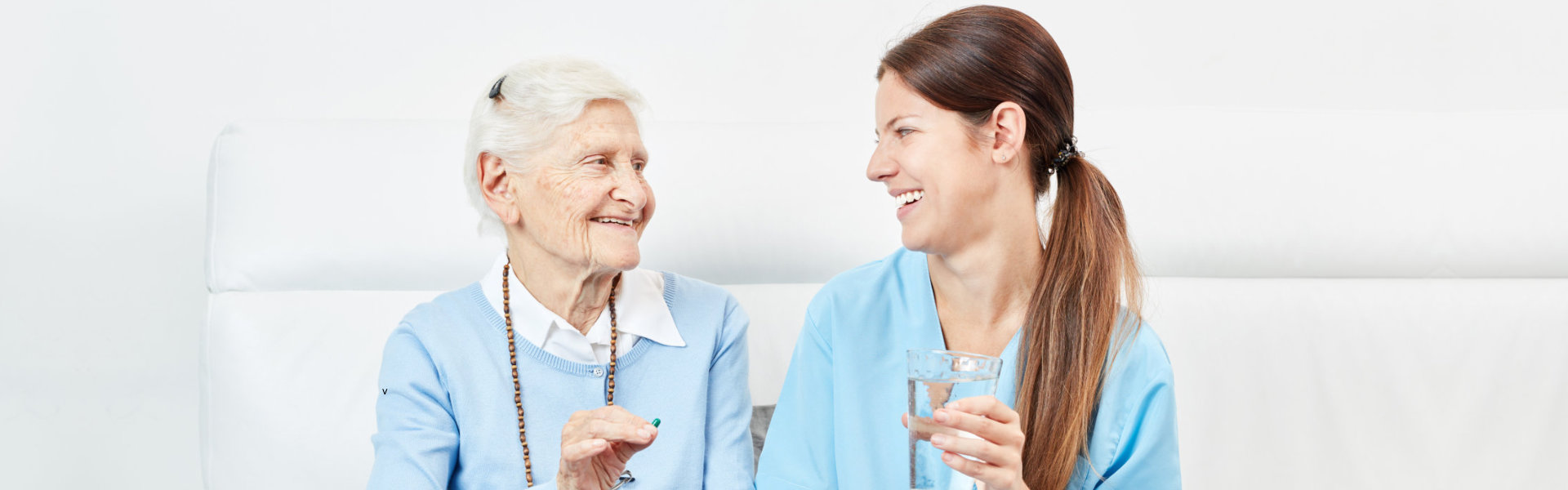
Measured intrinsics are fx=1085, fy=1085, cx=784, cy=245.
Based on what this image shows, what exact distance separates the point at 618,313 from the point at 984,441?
0.63m

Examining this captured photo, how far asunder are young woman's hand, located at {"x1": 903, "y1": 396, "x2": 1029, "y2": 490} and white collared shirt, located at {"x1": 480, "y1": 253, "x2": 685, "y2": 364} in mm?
523

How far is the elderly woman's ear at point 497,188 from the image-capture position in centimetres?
144

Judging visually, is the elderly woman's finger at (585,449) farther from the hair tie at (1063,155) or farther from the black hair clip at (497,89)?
the hair tie at (1063,155)

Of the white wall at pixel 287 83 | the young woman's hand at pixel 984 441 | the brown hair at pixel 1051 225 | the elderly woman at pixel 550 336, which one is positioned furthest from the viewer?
the white wall at pixel 287 83

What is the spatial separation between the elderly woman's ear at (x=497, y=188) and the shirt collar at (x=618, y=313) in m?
0.09

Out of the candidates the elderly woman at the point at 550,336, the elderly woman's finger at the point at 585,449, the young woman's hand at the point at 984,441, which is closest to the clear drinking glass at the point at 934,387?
the young woman's hand at the point at 984,441

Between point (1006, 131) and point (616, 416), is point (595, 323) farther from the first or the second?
point (1006, 131)

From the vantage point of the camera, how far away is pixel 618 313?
1482 mm

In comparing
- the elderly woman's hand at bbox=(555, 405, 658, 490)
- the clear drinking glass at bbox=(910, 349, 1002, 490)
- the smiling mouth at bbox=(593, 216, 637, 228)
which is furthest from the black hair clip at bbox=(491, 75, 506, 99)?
the clear drinking glass at bbox=(910, 349, 1002, 490)

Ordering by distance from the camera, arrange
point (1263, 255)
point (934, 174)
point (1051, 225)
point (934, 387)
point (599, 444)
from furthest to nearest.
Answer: point (1263, 255) < point (1051, 225) < point (934, 174) < point (599, 444) < point (934, 387)

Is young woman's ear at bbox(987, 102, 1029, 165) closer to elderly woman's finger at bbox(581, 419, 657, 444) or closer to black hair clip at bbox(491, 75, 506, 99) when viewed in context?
elderly woman's finger at bbox(581, 419, 657, 444)

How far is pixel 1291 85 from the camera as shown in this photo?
2.26m

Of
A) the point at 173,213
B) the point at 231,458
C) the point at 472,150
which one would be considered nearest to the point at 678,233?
the point at 472,150

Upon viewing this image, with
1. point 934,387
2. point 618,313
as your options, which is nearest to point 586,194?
point 618,313
